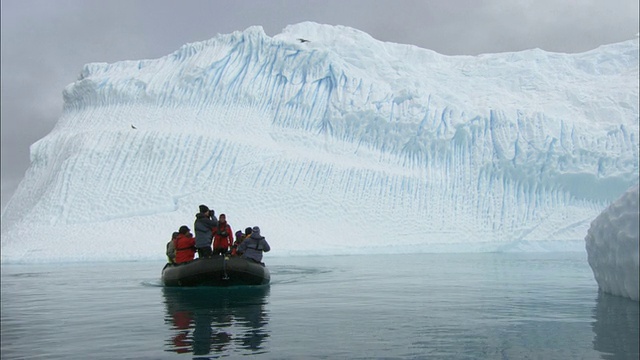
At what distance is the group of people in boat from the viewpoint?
9383 mm

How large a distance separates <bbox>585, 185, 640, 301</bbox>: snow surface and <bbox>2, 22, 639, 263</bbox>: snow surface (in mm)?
13848

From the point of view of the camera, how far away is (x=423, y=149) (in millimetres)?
23984

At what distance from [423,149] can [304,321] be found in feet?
61.3

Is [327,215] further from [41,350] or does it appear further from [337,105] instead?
[41,350]

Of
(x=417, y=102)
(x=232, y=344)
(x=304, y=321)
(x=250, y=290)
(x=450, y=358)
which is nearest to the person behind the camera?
(x=450, y=358)

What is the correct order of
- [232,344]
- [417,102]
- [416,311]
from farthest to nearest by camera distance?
[417,102]
[416,311]
[232,344]

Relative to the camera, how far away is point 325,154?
23656mm

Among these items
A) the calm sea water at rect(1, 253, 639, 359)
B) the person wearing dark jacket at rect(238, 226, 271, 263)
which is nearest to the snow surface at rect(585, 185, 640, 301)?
the calm sea water at rect(1, 253, 639, 359)

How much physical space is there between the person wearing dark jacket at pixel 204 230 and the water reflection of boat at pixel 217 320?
57 centimetres

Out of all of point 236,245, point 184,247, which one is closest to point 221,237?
point 184,247

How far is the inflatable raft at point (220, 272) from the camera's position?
927cm

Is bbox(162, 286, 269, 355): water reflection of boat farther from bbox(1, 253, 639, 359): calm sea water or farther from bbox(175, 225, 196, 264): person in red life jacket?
bbox(175, 225, 196, 264): person in red life jacket

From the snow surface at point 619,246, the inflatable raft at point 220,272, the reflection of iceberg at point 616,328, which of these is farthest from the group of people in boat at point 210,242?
the reflection of iceberg at point 616,328

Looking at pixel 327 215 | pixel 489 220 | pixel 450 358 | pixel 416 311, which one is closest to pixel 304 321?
pixel 416 311
